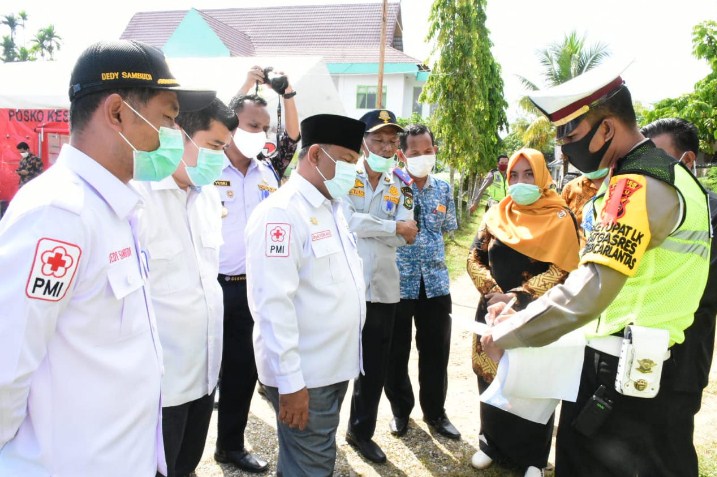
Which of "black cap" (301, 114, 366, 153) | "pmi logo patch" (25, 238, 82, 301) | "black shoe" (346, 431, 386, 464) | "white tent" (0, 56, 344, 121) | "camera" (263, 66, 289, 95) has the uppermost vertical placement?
"white tent" (0, 56, 344, 121)

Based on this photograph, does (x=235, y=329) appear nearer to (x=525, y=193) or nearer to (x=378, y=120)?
(x=378, y=120)

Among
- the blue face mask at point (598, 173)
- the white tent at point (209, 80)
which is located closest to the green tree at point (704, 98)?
the white tent at point (209, 80)

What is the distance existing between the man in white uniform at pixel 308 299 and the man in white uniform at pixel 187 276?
0.66ft

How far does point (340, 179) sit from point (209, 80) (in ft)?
21.5

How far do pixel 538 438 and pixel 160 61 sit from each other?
9.45 feet

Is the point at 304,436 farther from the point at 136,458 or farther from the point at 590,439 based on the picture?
the point at 590,439

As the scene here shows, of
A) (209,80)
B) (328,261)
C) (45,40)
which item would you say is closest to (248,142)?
(328,261)

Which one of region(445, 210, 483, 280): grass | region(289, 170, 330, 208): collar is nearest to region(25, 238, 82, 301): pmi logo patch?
region(289, 170, 330, 208): collar

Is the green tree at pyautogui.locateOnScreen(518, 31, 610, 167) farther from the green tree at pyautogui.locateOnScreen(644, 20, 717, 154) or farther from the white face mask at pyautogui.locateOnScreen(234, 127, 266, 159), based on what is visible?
the white face mask at pyautogui.locateOnScreen(234, 127, 266, 159)

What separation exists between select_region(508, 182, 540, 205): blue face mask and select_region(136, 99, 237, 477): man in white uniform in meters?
1.81

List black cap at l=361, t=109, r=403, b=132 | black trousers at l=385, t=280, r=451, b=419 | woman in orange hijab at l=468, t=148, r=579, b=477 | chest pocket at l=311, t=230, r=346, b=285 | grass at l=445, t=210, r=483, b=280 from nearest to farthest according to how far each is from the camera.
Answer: chest pocket at l=311, t=230, r=346, b=285
woman in orange hijab at l=468, t=148, r=579, b=477
black cap at l=361, t=109, r=403, b=132
black trousers at l=385, t=280, r=451, b=419
grass at l=445, t=210, r=483, b=280

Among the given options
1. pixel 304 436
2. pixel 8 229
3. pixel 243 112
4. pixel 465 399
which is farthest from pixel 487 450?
pixel 8 229

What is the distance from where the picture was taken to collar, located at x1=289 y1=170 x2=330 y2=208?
91.3 inches

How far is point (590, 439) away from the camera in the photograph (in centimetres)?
201
